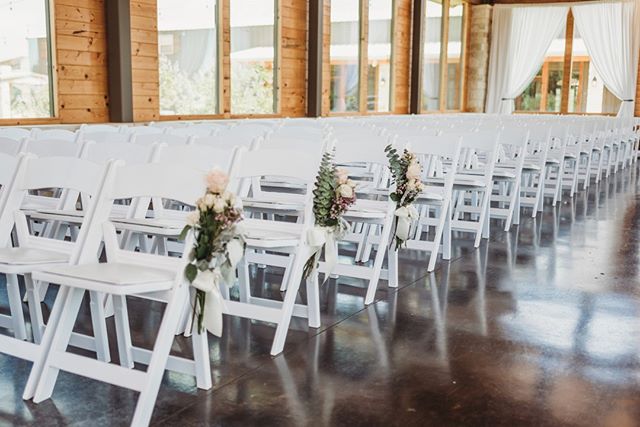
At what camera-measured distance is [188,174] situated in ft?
9.25

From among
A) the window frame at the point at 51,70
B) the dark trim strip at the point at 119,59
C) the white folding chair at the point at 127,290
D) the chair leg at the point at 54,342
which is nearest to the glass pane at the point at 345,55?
the dark trim strip at the point at 119,59

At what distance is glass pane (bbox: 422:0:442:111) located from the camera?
1705 cm

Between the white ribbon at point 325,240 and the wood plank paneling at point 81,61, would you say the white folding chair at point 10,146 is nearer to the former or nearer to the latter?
the white ribbon at point 325,240

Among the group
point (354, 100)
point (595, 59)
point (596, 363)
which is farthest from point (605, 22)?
point (596, 363)

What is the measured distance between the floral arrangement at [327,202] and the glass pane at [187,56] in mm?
6638

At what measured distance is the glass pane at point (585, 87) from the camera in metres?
18.9

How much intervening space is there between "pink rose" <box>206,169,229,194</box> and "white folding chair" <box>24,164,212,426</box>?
0.24m

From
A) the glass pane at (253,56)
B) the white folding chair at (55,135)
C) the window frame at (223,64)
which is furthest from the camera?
the glass pane at (253,56)

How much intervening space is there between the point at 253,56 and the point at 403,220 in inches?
304

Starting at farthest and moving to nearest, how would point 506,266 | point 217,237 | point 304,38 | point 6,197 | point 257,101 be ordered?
point 304,38 → point 257,101 → point 506,266 → point 6,197 → point 217,237

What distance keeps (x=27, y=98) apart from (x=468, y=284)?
5.35 m

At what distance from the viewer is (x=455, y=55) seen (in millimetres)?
18906

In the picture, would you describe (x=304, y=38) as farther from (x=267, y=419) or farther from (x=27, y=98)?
(x=267, y=419)

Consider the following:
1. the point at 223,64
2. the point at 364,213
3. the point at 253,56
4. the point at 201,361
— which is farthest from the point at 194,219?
the point at 253,56
